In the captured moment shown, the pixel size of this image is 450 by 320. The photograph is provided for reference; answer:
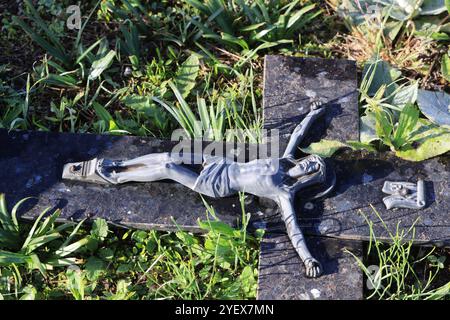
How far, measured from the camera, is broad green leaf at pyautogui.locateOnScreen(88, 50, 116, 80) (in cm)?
362

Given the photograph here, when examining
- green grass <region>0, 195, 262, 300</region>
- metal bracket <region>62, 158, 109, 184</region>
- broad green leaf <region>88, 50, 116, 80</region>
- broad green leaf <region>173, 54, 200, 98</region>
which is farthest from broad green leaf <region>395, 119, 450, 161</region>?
broad green leaf <region>88, 50, 116, 80</region>

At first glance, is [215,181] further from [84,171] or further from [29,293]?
[29,293]

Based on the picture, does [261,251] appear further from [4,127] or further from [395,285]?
[4,127]

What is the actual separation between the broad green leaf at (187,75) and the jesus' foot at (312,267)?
123 cm

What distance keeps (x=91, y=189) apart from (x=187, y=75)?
36.1 inches

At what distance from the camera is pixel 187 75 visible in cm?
364

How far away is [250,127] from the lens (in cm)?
325

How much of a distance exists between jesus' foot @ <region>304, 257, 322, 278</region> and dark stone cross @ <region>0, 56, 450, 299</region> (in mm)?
40

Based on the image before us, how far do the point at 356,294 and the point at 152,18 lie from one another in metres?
2.01

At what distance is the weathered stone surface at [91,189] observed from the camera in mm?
2992

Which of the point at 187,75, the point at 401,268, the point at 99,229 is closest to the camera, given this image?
the point at 401,268

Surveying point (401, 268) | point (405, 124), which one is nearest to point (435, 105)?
point (405, 124)

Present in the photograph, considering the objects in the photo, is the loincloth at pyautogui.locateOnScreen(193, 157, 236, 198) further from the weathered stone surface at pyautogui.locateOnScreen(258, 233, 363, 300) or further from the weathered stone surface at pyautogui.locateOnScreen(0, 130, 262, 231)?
the weathered stone surface at pyautogui.locateOnScreen(258, 233, 363, 300)

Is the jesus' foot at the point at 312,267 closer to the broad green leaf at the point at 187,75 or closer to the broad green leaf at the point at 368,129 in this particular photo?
the broad green leaf at the point at 368,129
